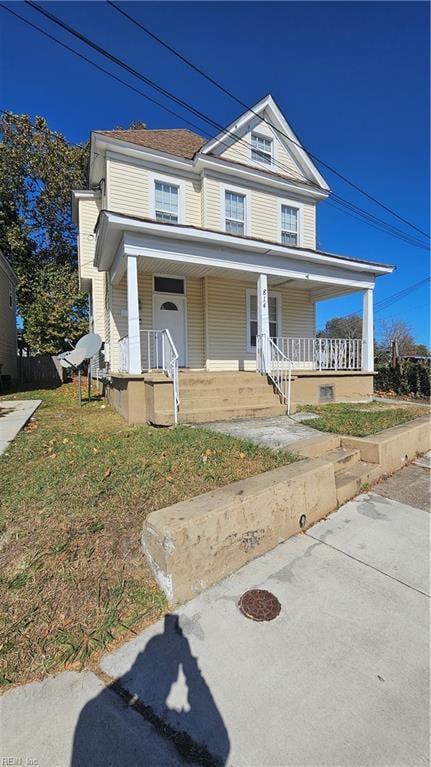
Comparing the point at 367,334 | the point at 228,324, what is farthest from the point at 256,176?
the point at 367,334

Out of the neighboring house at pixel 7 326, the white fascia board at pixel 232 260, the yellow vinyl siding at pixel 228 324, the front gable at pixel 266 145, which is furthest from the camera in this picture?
the neighboring house at pixel 7 326

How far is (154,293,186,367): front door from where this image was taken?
32.1ft

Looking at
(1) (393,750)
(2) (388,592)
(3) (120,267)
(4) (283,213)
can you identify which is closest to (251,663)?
(1) (393,750)

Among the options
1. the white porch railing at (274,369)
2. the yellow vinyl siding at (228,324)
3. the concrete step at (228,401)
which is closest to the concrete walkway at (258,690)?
the concrete step at (228,401)

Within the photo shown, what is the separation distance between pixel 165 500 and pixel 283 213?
1087cm

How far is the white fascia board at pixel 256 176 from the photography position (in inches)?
389

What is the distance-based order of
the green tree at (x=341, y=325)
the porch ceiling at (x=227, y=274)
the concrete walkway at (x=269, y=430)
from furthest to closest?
1. the green tree at (x=341, y=325)
2. the porch ceiling at (x=227, y=274)
3. the concrete walkway at (x=269, y=430)

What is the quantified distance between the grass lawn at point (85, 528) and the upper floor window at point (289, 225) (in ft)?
28.5

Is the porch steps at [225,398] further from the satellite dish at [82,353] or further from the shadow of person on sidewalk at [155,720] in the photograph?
the shadow of person on sidewalk at [155,720]

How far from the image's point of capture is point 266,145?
1130 cm

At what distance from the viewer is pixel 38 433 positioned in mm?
5633

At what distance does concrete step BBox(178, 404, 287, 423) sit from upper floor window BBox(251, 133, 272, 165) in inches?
333

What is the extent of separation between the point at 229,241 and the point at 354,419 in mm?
4746

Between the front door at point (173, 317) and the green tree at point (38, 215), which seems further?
the green tree at point (38, 215)
